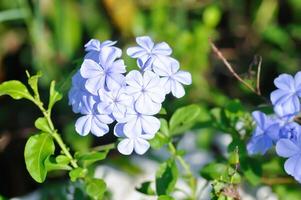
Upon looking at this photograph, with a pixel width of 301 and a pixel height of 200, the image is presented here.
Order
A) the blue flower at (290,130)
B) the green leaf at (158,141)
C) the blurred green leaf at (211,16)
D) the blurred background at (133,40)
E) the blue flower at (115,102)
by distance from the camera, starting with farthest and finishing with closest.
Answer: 1. the blurred green leaf at (211,16)
2. the blurred background at (133,40)
3. the green leaf at (158,141)
4. the blue flower at (290,130)
5. the blue flower at (115,102)

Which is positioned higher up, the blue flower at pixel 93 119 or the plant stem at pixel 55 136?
the blue flower at pixel 93 119

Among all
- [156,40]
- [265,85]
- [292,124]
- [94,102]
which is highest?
[94,102]

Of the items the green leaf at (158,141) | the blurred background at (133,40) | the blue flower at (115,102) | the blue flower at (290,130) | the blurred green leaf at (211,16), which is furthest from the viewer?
the blurred green leaf at (211,16)

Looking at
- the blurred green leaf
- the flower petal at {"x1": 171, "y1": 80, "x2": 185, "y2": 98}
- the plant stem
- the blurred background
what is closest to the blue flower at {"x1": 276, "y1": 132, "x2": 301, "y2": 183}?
the flower petal at {"x1": 171, "y1": 80, "x2": 185, "y2": 98}

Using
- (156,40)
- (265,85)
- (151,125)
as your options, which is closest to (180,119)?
(151,125)

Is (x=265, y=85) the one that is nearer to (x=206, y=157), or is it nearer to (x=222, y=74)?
(x=222, y=74)

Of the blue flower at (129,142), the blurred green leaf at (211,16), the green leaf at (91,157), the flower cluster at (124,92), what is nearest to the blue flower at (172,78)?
the flower cluster at (124,92)

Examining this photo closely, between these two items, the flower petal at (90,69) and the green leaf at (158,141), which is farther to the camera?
the green leaf at (158,141)

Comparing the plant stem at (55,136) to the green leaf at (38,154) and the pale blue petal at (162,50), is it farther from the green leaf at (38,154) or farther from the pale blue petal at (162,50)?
the pale blue petal at (162,50)
